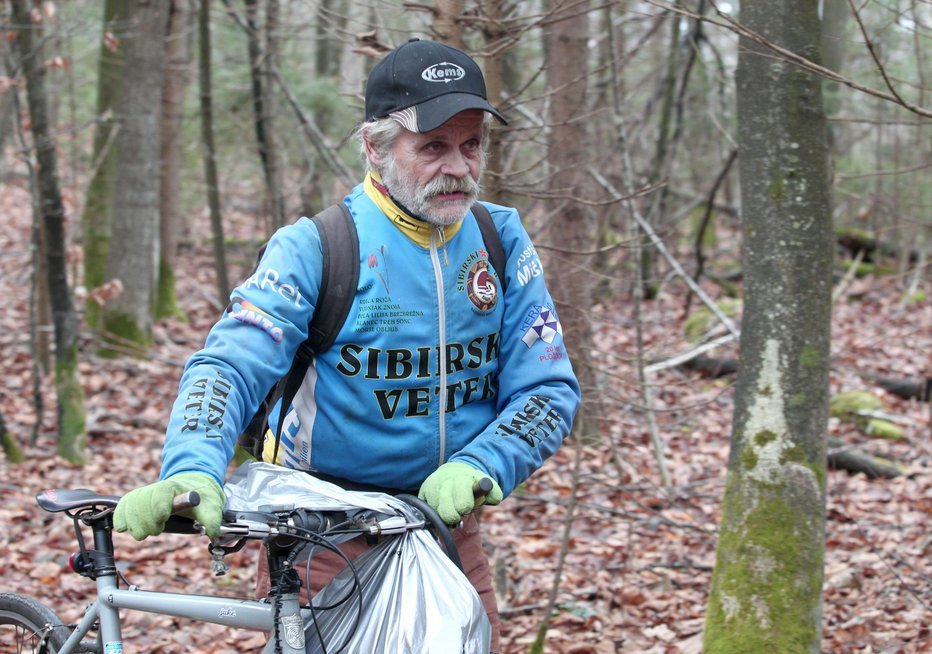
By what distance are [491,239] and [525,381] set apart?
0.46m

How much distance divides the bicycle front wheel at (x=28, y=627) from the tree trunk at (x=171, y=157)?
415 inches

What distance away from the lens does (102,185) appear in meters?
12.6

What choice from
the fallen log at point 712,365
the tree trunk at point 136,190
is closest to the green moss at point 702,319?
the fallen log at point 712,365

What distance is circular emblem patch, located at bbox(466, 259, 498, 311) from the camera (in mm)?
2924

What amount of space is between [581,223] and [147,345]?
6.85 metres

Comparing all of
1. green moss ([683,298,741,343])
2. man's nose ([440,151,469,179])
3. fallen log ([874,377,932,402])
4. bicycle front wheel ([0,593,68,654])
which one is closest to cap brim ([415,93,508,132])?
man's nose ([440,151,469,179])

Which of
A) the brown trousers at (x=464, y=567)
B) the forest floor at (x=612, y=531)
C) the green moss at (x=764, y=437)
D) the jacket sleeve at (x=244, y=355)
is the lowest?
the forest floor at (x=612, y=531)

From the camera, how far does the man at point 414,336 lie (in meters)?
2.68

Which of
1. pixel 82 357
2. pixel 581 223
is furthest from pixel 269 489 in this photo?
pixel 82 357

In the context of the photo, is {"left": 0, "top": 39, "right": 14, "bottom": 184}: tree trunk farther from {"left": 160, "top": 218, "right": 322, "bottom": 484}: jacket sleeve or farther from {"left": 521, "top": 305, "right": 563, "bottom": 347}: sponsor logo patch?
{"left": 521, "top": 305, "right": 563, "bottom": 347}: sponsor logo patch

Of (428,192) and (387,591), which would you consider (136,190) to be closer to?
(428,192)

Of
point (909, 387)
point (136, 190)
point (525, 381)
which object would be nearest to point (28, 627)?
point (525, 381)

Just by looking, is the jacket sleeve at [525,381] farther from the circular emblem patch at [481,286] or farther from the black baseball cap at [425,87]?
the black baseball cap at [425,87]

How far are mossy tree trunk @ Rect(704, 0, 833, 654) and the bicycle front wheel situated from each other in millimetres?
2488
